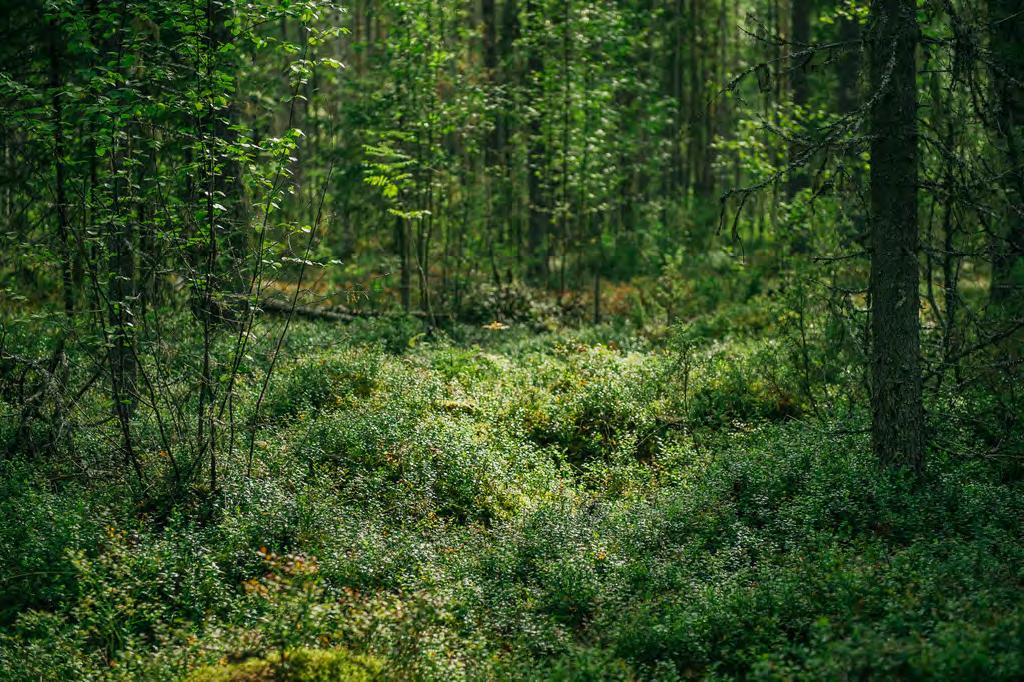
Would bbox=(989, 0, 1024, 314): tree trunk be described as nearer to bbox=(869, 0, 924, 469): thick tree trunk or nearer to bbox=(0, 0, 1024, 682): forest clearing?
bbox=(0, 0, 1024, 682): forest clearing

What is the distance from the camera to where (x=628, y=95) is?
108 ft

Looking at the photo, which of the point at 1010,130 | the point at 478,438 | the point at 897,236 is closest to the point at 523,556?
the point at 478,438

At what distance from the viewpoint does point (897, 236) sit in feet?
26.3

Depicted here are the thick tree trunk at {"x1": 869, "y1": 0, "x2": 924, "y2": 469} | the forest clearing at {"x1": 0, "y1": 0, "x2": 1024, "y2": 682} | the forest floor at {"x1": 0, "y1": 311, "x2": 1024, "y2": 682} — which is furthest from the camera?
the thick tree trunk at {"x1": 869, "y1": 0, "x2": 924, "y2": 469}

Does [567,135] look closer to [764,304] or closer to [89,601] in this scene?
[764,304]

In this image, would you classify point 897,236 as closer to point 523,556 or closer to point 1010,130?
point 1010,130

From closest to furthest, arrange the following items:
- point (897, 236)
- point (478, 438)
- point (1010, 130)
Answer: point (897, 236)
point (1010, 130)
point (478, 438)

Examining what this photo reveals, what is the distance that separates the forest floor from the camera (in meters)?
5.71

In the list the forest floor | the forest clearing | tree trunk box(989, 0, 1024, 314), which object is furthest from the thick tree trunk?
tree trunk box(989, 0, 1024, 314)

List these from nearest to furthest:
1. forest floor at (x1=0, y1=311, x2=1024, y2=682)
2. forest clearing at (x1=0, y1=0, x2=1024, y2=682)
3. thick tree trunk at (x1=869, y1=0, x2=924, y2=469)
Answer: forest floor at (x1=0, y1=311, x2=1024, y2=682) → forest clearing at (x1=0, y1=0, x2=1024, y2=682) → thick tree trunk at (x1=869, y1=0, x2=924, y2=469)

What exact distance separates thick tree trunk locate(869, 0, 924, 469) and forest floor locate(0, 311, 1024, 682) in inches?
23.9

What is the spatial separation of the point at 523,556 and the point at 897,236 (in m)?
4.65

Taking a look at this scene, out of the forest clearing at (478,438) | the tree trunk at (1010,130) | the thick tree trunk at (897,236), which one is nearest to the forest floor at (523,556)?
the forest clearing at (478,438)

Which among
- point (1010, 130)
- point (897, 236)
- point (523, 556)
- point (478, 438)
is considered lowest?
point (523, 556)
